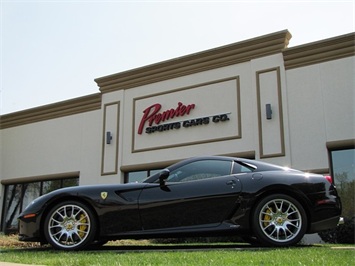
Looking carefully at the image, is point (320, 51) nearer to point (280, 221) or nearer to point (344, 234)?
point (344, 234)

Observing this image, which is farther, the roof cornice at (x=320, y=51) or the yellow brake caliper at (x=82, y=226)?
the roof cornice at (x=320, y=51)

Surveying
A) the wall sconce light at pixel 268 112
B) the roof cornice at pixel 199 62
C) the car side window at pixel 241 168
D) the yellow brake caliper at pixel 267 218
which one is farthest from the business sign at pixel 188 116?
the yellow brake caliper at pixel 267 218

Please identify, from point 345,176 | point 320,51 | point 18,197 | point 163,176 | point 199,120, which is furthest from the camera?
point 18,197

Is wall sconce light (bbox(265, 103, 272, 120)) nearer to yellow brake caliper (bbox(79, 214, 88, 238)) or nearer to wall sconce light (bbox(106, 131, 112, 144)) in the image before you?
wall sconce light (bbox(106, 131, 112, 144))

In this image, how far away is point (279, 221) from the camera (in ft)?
16.4

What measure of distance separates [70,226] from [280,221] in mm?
2673

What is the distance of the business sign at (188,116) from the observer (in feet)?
41.5

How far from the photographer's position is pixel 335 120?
1085 centimetres

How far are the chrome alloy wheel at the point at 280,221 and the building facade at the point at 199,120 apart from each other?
621 cm

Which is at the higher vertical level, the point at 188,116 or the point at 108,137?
the point at 188,116

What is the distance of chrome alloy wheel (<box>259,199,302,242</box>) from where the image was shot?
495cm

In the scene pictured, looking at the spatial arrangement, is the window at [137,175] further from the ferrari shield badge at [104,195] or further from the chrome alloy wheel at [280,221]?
the chrome alloy wheel at [280,221]

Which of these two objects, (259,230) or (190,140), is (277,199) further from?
(190,140)

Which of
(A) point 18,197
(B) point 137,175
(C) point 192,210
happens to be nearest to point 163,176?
(C) point 192,210
